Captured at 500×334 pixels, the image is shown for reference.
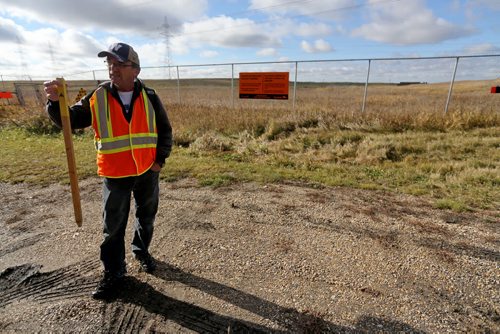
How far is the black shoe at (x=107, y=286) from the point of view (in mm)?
2588

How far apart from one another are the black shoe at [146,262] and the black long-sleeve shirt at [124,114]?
1001 millimetres

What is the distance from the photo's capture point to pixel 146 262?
3.00 metres

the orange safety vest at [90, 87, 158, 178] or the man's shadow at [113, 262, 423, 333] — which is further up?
the orange safety vest at [90, 87, 158, 178]

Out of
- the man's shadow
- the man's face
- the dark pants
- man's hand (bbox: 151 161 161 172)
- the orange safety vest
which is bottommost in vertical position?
the man's shadow

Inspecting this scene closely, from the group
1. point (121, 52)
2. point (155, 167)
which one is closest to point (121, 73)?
point (121, 52)

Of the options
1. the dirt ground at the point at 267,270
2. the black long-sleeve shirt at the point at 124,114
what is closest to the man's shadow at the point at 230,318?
the dirt ground at the point at 267,270

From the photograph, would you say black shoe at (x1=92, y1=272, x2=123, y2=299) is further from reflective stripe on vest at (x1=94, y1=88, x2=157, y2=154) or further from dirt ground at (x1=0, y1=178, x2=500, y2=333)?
reflective stripe on vest at (x1=94, y1=88, x2=157, y2=154)

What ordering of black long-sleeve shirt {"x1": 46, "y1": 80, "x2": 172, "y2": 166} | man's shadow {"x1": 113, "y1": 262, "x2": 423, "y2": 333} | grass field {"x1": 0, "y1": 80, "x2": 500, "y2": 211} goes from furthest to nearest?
1. grass field {"x1": 0, "y1": 80, "x2": 500, "y2": 211}
2. black long-sleeve shirt {"x1": 46, "y1": 80, "x2": 172, "y2": 166}
3. man's shadow {"x1": 113, "y1": 262, "x2": 423, "y2": 333}

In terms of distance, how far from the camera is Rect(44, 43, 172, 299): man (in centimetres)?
239

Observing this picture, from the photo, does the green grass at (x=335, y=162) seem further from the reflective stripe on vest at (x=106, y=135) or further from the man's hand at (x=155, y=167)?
the reflective stripe on vest at (x=106, y=135)

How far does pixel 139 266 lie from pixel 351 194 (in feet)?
11.1

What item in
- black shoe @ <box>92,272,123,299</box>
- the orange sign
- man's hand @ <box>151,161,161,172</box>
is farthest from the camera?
the orange sign

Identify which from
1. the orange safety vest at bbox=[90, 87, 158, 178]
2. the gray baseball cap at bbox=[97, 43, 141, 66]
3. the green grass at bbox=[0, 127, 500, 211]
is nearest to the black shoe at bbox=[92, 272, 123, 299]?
the orange safety vest at bbox=[90, 87, 158, 178]

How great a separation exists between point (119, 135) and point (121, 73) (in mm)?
495
